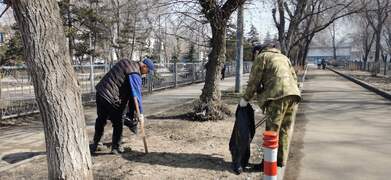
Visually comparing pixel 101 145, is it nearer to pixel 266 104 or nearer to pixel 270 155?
pixel 266 104

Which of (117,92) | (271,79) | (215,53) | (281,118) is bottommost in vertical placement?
(281,118)

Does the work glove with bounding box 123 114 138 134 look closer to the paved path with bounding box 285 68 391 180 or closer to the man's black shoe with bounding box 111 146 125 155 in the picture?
the man's black shoe with bounding box 111 146 125 155

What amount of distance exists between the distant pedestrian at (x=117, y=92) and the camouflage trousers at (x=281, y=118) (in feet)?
6.43

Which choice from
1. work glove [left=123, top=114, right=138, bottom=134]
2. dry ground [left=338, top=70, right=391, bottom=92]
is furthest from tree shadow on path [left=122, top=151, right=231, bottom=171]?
dry ground [left=338, top=70, right=391, bottom=92]

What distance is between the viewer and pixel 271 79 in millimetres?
5039

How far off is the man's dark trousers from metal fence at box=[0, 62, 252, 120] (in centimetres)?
53

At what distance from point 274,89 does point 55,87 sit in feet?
8.59

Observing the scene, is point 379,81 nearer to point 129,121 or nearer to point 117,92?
point 129,121

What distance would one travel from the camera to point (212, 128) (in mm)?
7965

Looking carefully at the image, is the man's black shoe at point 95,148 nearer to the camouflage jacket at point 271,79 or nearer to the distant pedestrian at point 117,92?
the distant pedestrian at point 117,92

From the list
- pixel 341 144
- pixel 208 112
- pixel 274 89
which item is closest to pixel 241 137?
pixel 274 89

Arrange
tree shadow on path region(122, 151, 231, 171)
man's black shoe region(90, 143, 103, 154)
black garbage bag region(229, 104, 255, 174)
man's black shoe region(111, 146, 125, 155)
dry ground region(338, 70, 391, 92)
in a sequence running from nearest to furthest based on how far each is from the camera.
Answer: black garbage bag region(229, 104, 255, 174) → tree shadow on path region(122, 151, 231, 171) → man's black shoe region(111, 146, 125, 155) → man's black shoe region(90, 143, 103, 154) → dry ground region(338, 70, 391, 92)

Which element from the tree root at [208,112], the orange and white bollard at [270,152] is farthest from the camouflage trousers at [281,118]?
the tree root at [208,112]

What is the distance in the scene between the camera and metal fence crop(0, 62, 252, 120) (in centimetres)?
1029
